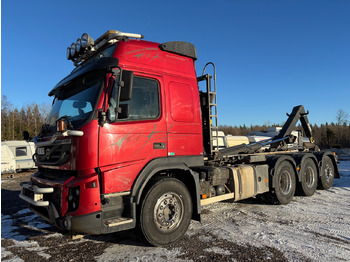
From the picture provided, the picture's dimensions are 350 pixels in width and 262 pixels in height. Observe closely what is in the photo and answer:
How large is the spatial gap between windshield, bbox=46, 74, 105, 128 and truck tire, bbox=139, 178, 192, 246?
164 cm

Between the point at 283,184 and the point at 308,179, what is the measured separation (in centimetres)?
170

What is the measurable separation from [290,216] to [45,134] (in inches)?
220

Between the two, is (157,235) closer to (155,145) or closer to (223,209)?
(155,145)

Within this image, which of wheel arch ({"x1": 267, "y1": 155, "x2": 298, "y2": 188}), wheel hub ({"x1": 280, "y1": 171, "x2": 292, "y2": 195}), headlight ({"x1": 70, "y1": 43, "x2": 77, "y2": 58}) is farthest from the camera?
wheel hub ({"x1": 280, "y1": 171, "x2": 292, "y2": 195})

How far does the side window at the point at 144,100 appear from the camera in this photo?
4059mm

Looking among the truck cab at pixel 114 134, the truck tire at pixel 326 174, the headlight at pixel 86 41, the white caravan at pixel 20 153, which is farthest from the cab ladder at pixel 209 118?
the white caravan at pixel 20 153

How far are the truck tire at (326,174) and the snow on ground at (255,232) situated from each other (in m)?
1.78

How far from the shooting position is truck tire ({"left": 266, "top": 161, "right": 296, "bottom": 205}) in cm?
670

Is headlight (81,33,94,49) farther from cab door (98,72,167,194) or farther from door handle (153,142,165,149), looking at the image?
door handle (153,142,165,149)

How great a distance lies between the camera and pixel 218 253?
3840 millimetres

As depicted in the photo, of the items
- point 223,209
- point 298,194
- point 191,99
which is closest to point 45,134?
point 191,99

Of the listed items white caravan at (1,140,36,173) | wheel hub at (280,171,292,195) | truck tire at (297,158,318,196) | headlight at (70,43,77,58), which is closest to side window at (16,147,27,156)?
white caravan at (1,140,36,173)

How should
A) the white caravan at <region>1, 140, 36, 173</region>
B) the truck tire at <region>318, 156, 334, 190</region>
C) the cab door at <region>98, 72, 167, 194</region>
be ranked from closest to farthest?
the cab door at <region>98, 72, 167, 194</region>
the truck tire at <region>318, 156, 334, 190</region>
the white caravan at <region>1, 140, 36, 173</region>

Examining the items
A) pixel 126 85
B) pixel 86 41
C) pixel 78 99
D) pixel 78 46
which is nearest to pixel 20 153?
pixel 78 46
